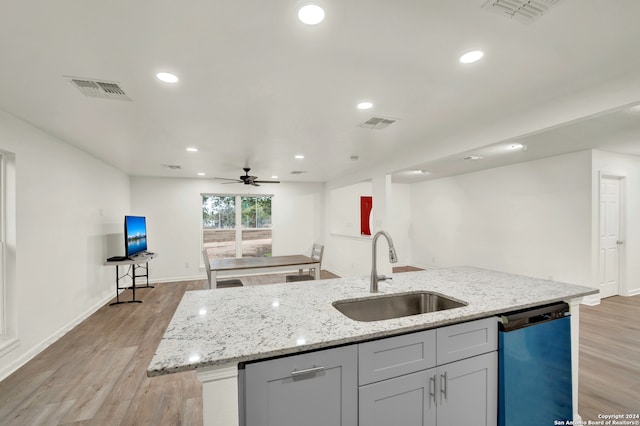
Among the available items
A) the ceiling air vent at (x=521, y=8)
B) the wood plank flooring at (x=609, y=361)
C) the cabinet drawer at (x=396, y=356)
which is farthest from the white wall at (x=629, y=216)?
the cabinet drawer at (x=396, y=356)

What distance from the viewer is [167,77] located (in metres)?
1.96

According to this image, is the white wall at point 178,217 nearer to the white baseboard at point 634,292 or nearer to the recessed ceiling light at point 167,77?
the recessed ceiling light at point 167,77

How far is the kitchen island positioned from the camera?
102 centimetres

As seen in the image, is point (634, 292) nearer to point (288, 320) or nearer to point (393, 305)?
point (393, 305)

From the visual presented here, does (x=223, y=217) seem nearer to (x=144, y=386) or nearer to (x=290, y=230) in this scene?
(x=290, y=230)

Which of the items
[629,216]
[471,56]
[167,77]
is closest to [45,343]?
[167,77]

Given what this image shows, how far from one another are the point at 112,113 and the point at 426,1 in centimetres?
275

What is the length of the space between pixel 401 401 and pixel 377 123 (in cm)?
247

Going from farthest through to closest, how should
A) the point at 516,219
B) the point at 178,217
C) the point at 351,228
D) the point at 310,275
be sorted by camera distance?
the point at 351,228
the point at 178,217
the point at 516,219
the point at 310,275

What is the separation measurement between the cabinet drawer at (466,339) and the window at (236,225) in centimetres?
599

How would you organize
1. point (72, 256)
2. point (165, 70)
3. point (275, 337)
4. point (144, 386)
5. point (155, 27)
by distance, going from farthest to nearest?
point (72, 256), point (144, 386), point (165, 70), point (155, 27), point (275, 337)

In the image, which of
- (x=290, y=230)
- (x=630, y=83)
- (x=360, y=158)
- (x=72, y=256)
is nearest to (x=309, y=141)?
(x=360, y=158)

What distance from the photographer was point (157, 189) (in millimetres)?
6156

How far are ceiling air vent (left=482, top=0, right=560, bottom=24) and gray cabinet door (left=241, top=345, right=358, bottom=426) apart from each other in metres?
1.71
